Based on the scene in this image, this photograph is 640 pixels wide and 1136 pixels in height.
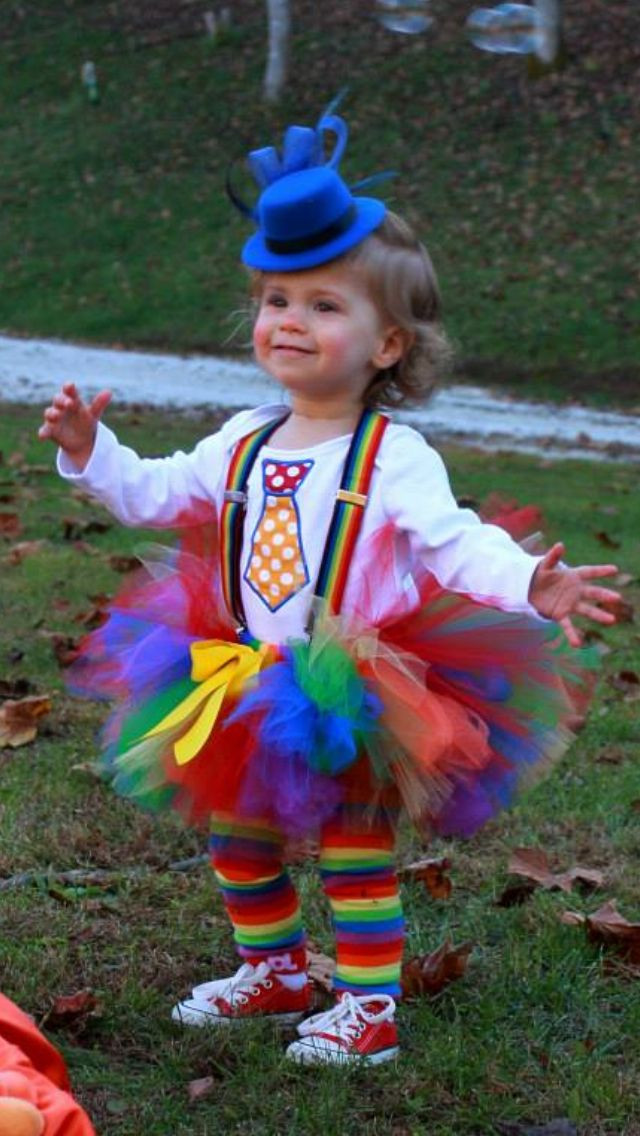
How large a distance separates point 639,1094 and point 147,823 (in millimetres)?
1643

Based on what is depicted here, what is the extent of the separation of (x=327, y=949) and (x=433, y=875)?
0.40m

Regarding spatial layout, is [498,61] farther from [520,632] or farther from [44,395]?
[520,632]

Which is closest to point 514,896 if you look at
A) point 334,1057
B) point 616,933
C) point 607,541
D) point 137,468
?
point 616,933

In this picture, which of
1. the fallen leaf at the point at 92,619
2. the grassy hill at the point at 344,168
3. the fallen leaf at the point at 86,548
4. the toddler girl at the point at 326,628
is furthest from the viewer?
the grassy hill at the point at 344,168

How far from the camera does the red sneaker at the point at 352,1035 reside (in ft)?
10.0

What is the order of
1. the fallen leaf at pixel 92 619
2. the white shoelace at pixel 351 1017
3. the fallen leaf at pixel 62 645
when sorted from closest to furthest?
the white shoelace at pixel 351 1017
the fallen leaf at pixel 62 645
the fallen leaf at pixel 92 619

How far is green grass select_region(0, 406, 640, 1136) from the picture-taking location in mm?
2893

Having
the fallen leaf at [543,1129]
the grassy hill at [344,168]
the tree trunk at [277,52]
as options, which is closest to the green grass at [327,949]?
the fallen leaf at [543,1129]

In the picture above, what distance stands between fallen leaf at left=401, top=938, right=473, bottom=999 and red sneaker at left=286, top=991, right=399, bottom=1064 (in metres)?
0.25

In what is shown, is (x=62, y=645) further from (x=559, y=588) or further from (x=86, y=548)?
(x=559, y=588)

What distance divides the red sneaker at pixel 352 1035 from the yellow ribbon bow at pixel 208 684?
566 mm

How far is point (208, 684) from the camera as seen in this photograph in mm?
3057

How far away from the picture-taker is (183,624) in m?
3.24

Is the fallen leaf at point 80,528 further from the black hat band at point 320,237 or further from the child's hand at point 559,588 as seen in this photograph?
the child's hand at point 559,588
